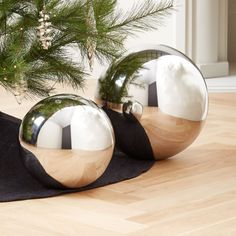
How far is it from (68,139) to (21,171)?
0.23m

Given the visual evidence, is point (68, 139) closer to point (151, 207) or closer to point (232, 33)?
point (151, 207)

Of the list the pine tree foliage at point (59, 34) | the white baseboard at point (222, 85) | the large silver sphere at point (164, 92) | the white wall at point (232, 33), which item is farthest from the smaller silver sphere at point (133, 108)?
the white wall at point (232, 33)

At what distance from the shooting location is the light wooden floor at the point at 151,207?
4.73ft

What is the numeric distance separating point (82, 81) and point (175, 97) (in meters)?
0.22

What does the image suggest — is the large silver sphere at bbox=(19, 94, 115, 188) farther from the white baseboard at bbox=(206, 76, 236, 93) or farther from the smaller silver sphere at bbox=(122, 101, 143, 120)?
the white baseboard at bbox=(206, 76, 236, 93)

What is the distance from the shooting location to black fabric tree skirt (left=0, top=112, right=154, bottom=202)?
1.67 metres

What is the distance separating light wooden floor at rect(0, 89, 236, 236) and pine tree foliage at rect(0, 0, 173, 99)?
261mm

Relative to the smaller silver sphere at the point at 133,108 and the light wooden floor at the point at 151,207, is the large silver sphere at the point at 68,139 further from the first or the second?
the smaller silver sphere at the point at 133,108

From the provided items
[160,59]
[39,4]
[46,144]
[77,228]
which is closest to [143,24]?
[160,59]

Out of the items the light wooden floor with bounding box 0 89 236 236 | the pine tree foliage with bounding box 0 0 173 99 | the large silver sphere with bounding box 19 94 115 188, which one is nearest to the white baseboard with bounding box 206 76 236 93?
the light wooden floor with bounding box 0 89 236 236

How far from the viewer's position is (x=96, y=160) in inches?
65.2

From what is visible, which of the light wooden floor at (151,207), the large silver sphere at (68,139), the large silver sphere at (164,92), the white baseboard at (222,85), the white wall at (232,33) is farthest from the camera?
the white wall at (232,33)

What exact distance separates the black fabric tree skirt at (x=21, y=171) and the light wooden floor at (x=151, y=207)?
0.03 meters

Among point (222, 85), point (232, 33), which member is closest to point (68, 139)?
point (222, 85)
